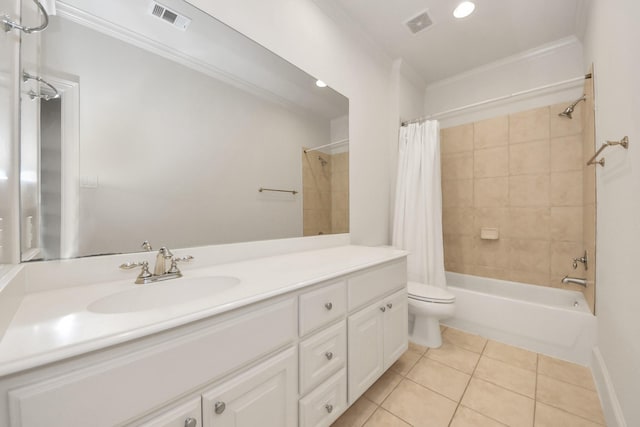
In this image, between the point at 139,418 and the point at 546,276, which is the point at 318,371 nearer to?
the point at 139,418

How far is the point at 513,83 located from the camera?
2.40 meters

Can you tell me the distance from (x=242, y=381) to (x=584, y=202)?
2.77 meters

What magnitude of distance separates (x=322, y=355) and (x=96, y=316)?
2.57 feet

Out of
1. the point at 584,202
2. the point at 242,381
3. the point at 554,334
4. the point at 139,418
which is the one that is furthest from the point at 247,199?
the point at 584,202

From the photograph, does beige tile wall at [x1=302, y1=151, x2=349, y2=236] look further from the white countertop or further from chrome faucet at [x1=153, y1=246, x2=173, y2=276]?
chrome faucet at [x1=153, y1=246, x2=173, y2=276]

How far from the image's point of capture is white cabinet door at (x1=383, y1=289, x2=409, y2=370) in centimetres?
143

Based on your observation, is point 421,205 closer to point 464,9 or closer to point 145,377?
point 464,9

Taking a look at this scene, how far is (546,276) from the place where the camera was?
223 cm

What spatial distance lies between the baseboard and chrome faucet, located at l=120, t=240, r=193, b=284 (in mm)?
1952

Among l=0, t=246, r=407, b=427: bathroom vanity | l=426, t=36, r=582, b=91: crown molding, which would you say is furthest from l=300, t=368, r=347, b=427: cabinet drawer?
Result: l=426, t=36, r=582, b=91: crown molding

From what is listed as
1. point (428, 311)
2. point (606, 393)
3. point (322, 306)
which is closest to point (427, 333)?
point (428, 311)

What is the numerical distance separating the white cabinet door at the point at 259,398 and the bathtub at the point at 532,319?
1.83 meters

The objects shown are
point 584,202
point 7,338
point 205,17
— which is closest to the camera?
A: point 7,338

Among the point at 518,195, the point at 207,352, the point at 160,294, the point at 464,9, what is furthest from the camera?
the point at 518,195
